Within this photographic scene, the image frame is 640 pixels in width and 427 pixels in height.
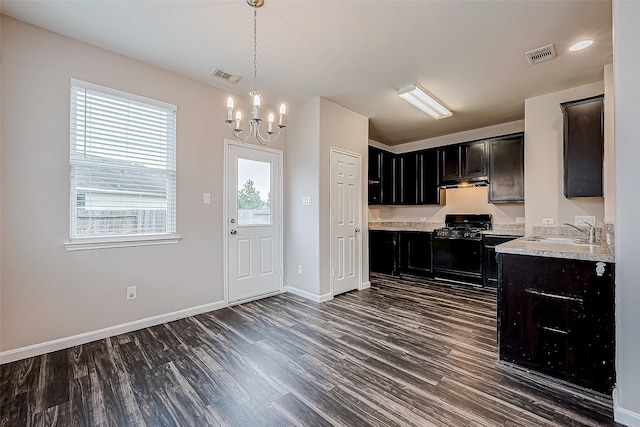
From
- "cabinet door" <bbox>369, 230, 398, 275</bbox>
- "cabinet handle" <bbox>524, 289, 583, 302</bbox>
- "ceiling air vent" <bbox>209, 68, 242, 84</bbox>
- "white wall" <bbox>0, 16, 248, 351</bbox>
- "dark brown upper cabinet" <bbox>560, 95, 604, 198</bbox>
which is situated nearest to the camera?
"cabinet handle" <bbox>524, 289, 583, 302</bbox>

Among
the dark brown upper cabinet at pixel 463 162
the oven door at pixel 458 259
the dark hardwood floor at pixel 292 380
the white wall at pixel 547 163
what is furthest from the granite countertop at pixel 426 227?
the dark hardwood floor at pixel 292 380

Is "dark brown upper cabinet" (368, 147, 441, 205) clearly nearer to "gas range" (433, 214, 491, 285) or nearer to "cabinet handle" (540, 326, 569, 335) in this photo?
"gas range" (433, 214, 491, 285)

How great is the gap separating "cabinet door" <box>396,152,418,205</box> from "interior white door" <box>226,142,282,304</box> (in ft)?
8.65

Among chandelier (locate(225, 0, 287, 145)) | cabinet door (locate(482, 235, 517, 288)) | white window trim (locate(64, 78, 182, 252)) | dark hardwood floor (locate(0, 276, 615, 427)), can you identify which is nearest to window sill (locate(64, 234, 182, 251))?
white window trim (locate(64, 78, 182, 252))

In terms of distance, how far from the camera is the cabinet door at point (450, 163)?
4.98 metres

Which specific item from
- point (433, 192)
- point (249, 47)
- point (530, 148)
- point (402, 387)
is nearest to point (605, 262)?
point (402, 387)

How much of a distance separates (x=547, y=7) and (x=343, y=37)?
156 centimetres

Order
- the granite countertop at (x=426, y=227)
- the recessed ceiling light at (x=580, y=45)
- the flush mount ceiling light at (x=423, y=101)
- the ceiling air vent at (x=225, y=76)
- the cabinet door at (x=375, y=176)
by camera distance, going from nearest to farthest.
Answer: the recessed ceiling light at (x=580, y=45) < the ceiling air vent at (x=225, y=76) < the flush mount ceiling light at (x=423, y=101) < the granite countertop at (x=426, y=227) < the cabinet door at (x=375, y=176)

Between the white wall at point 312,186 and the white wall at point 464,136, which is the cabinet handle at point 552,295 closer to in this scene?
the white wall at point 312,186

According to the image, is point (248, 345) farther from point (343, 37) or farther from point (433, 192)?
point (433, 192)

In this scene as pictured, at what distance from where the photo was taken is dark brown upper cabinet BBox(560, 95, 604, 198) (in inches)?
118

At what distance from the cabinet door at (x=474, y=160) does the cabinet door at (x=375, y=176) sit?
1435mm

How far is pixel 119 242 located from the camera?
2.83 meters

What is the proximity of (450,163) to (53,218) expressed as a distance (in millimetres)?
5401
